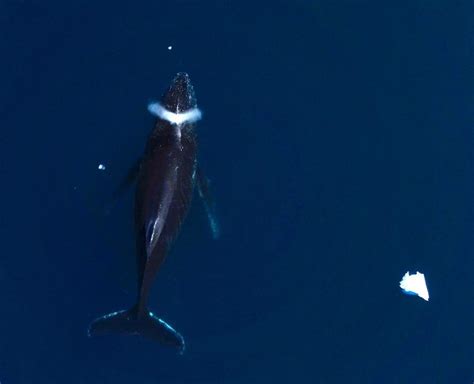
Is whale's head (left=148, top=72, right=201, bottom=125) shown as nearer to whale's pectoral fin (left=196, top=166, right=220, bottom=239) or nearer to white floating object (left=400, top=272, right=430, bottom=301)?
whale's pectoral fin (left=196, top=166, right=220, bottom=239)

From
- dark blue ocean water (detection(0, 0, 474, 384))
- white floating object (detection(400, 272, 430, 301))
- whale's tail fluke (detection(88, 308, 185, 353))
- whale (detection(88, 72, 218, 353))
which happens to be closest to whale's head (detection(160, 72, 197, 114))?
whale (detection(88, 72, 218, 353))

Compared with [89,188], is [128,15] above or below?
above

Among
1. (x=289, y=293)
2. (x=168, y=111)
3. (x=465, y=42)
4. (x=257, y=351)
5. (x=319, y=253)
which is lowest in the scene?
(x=257, y=351)

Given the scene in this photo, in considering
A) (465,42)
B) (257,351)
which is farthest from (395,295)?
(465,42)

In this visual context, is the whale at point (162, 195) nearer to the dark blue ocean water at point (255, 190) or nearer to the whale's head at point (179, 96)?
the whale's head at point (179, 96)

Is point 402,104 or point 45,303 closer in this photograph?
point 45,303

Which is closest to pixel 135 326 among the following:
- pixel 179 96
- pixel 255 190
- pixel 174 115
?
pixel 255 190

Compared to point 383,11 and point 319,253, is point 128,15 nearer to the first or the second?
point 383,11
